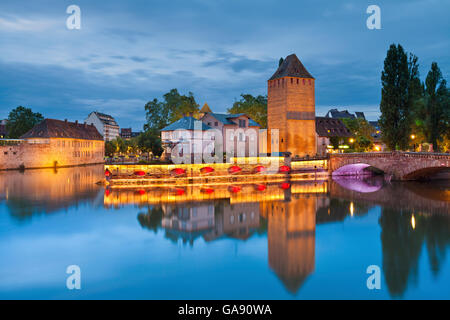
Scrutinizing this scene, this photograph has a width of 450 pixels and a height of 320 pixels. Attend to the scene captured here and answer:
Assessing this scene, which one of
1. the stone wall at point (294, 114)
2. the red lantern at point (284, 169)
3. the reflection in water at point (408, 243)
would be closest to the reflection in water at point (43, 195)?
the reflection in water at point (408, 243)

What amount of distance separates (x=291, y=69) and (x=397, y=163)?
19964 millimetres

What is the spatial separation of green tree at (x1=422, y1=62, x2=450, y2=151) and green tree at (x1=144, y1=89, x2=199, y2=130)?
34697mm

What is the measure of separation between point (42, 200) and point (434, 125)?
34.0 meters

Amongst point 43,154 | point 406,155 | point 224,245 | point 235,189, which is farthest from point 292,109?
point 43,154

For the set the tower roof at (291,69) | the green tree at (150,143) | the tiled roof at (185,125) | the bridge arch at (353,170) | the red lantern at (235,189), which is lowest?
the red lantern at (235,189)

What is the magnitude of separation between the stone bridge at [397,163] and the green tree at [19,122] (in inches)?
2017

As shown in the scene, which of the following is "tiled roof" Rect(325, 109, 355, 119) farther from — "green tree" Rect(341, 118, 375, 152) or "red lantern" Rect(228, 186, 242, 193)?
"red lantern" Rect(228, 186, 242, 193)

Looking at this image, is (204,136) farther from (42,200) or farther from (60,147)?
(60,147)

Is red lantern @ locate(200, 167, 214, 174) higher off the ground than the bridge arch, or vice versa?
red lantern @ locate(200, 167, 214, 174)

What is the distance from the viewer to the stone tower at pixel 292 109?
47.1 m

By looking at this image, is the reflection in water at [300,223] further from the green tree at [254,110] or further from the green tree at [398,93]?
the green tree at [254,110]

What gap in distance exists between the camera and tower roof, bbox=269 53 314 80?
4725 cm

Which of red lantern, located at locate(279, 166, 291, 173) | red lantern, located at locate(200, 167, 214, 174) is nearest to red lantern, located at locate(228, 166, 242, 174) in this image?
red lantern, located at locate(200, 167, 214, 174)
